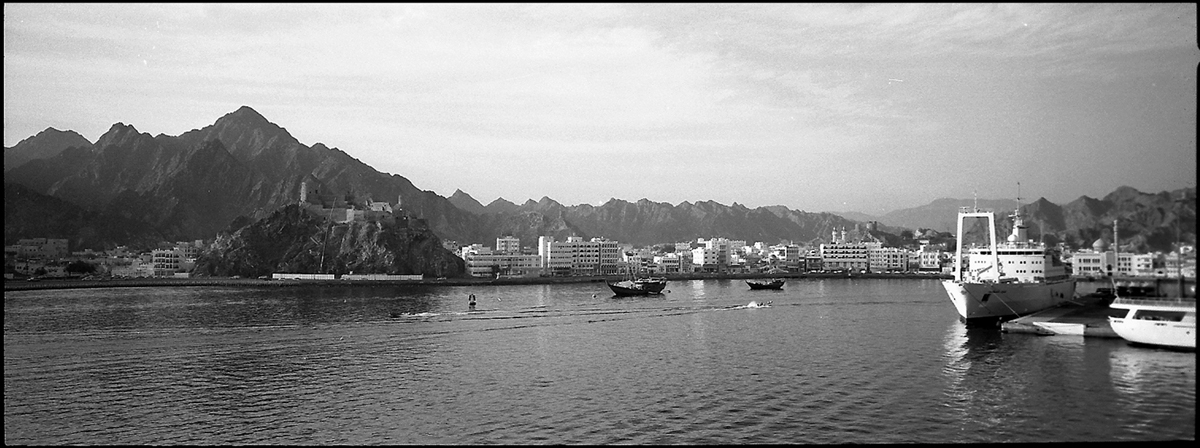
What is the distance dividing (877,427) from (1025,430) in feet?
3.22

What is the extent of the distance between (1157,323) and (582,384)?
5713 millimetres

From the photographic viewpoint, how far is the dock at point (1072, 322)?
9164 millimetres

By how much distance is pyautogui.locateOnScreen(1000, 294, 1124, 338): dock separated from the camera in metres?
9.16

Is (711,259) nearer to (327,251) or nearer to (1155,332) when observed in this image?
(327,251)

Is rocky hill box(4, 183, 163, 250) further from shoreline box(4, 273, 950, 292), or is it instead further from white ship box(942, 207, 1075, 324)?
white ship box(942, 207, 1075, 324)

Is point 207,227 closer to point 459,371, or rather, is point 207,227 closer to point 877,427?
point 459,371

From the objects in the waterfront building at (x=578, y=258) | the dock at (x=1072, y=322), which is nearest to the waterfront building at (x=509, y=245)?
the waterfront building at (x=578, y=258)

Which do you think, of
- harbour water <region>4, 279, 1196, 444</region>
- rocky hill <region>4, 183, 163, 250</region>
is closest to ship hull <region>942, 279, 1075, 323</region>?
harbour water <region>4, 279, 1196, 444</region>

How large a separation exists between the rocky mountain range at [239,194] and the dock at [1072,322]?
118 ft

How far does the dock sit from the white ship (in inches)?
16.2

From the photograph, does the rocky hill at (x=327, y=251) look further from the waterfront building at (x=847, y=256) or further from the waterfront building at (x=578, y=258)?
the waterfront building at (x=847, y=256)

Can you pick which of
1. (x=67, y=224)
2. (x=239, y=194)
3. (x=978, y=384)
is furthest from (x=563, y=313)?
(x=239, y=194)

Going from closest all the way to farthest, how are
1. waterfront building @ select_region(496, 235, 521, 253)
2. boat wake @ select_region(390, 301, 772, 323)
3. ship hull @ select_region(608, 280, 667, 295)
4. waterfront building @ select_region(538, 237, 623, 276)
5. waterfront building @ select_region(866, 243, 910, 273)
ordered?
boat wake @ select_region(390, 301, 772, 323), ship hull @ select_region(608, 280, 667, 295), waterfront building @ select_region(538, 237, 623, 276), waterfront building @ select_region(496, 235, 521, 253), waterfront building @ select_region(866, 243, 910, 273)

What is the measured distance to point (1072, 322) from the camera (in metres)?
10.1
